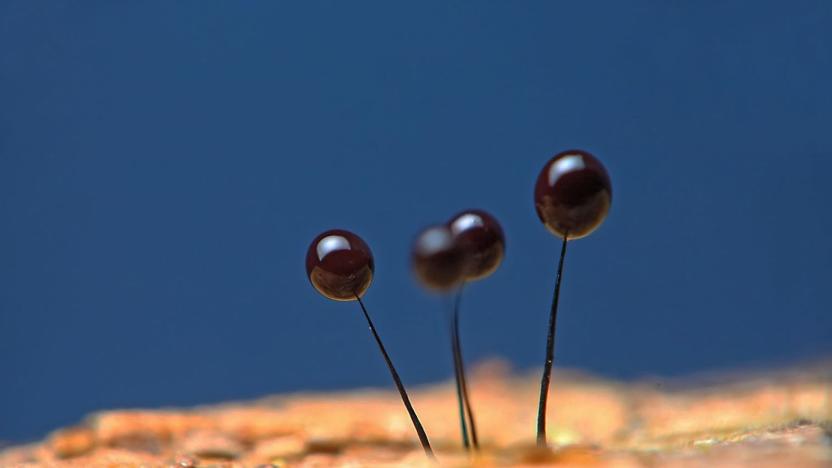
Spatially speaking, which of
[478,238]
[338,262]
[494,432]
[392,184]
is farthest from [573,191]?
[392,184]

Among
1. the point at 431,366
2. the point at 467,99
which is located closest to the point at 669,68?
the point at 467,99

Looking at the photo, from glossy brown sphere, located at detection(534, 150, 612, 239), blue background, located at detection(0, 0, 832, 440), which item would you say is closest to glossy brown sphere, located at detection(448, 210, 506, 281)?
glossy brown sphere, located at detection(534, 150, 612, 239)

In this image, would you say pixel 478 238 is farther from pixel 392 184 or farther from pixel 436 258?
pixel 392 184

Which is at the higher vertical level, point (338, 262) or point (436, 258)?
point (338, 262)

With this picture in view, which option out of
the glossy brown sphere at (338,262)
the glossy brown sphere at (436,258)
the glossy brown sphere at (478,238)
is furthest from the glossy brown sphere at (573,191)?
the glossy brown sphere at (338,262)

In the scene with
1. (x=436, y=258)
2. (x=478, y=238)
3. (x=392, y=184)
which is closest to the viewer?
(x=436, y=258)

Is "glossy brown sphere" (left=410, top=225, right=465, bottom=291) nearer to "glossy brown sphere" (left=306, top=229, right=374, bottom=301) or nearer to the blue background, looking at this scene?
"glossy brown sphere" (left=306, top=229, right=374, bottom=301)
